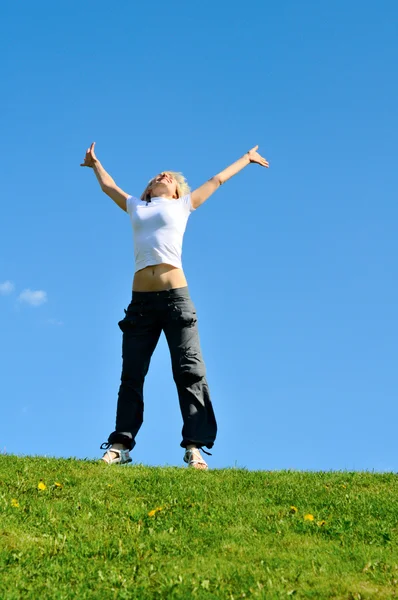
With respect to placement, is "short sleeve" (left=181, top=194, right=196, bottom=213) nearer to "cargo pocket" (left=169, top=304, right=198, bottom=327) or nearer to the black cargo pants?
the black cargo pants

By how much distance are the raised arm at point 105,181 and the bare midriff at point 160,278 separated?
1.22m

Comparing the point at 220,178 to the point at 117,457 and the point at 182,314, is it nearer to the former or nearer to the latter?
the point at 182,314

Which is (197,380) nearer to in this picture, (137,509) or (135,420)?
(135,420)

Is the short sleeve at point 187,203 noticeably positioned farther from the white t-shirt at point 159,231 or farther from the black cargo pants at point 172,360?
the black cargo pants at point 172,360

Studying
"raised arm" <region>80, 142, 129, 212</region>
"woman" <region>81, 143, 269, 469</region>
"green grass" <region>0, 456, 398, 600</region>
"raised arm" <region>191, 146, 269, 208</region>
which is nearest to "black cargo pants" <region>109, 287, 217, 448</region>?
"woman" <region>81, 143, 269, 469</region>

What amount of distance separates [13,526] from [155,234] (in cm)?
450

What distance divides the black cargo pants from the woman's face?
1545 millimetres

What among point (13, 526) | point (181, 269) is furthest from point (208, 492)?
point (181, 269)

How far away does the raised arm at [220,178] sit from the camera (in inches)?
416

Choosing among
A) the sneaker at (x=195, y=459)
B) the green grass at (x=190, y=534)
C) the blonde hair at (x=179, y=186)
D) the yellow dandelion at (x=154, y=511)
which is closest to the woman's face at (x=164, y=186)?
the blonde hair at (x=179, y=186)

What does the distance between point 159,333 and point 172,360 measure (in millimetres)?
483

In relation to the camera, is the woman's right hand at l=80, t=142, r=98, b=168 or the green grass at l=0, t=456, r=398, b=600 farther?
the woman's right hand at l=80, t=142, r=98, b=168

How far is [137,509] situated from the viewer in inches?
302

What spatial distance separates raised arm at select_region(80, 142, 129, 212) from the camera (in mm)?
10883
